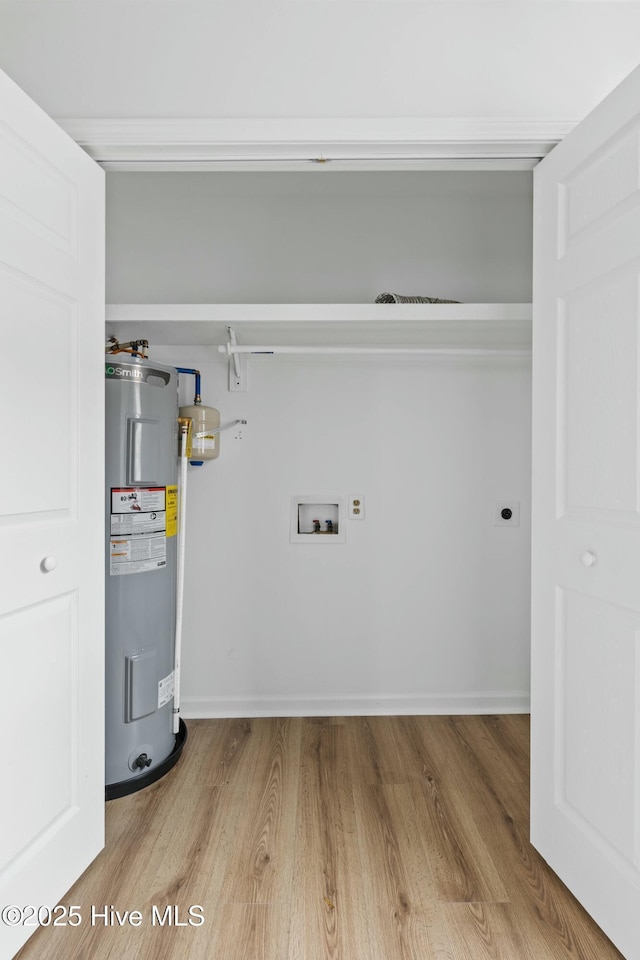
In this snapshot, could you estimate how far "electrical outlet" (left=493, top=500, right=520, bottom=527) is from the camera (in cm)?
263

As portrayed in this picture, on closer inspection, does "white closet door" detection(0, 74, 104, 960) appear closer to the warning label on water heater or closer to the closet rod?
the warning label on water heater

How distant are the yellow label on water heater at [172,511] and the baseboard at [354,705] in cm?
93

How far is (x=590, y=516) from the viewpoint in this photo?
1.38 meters

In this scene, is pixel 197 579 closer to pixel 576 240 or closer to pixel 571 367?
pixel 571 367

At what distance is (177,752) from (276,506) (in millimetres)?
1071

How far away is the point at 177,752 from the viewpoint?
2.16 metres

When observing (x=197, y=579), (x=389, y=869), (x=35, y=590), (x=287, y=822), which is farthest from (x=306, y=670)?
(x=35, y=590)

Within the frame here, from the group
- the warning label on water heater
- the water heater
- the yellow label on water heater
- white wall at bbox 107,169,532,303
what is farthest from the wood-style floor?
white wall at bbox 107,169,532,303

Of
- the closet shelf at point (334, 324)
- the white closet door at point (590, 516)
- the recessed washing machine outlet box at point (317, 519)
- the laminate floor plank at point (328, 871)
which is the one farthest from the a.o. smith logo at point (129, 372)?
the laminate floor plank at point (328, 871)

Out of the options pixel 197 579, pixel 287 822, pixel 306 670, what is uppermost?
pixel 197 579

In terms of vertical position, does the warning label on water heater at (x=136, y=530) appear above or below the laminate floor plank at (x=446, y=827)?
above

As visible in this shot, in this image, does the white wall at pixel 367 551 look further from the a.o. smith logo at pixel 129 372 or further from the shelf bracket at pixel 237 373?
the a.o. smith logo at pixel 129 372

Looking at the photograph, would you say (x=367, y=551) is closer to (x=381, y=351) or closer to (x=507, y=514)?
(x=507, y=514)

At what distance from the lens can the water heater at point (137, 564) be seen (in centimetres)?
189
